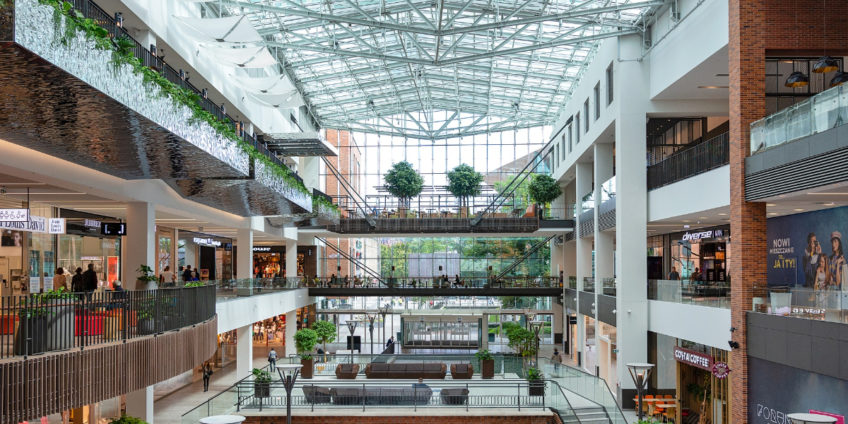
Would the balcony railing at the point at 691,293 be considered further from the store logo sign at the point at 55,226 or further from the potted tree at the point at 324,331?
the potted tree at the point at 324,331

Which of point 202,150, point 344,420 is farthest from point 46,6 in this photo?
point 344,420

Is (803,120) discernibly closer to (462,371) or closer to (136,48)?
(136,48)

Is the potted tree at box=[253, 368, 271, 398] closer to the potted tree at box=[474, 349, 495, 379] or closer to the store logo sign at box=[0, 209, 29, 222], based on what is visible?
the potted tree at box=[474, 349, 495, 379]

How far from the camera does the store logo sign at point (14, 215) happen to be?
1318cm

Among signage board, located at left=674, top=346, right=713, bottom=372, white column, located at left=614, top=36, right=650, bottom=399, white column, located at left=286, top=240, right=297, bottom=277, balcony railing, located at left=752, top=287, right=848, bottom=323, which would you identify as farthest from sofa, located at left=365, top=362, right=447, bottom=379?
balcony railing, located at left=752, top=287, right=848, bottom=323

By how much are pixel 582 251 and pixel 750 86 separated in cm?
2182

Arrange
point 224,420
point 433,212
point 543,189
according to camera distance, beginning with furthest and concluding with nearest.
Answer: point 433,212
point 543,189
point 224,420

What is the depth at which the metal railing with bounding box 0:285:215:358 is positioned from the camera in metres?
10.8

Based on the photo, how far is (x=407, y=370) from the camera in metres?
31.2

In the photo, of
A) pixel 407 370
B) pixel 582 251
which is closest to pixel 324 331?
pixel 407 370

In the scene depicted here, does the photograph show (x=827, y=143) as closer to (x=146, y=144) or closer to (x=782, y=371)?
(x=782, y=371)

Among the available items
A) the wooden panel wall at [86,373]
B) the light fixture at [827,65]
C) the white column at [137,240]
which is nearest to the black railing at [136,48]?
the white column at [137,240]

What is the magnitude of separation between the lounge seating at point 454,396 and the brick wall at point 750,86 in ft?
27.9

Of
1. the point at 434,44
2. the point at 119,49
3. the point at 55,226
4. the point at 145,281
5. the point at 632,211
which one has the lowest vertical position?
the point at 145,281
